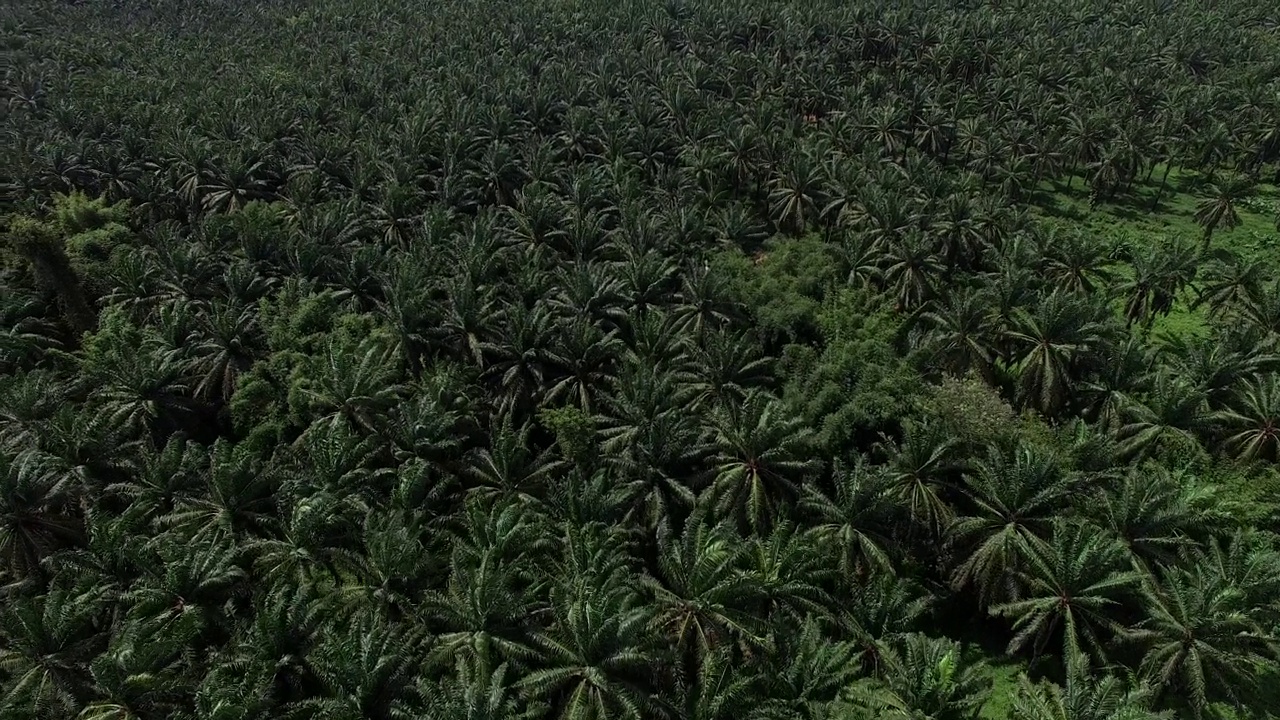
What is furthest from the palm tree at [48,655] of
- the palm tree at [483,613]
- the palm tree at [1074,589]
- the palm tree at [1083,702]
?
the palm tree at [1074,589]

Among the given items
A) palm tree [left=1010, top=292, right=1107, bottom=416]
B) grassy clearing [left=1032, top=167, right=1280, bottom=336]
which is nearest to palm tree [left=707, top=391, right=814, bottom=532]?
palm tree [left=1010, top=292, right=1107, bottom=416]

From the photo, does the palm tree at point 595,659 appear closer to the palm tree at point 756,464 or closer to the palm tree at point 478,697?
the palm tree at point 478,697

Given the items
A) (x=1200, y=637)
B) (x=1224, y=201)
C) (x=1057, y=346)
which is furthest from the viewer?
(x=1224, y=201)

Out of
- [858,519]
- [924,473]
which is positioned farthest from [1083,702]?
[924,473]

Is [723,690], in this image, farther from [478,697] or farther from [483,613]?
[483,613]

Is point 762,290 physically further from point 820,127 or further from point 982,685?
point 820,127

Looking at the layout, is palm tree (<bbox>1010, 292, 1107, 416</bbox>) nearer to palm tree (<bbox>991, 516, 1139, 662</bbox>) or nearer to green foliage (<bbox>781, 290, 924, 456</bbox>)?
green foliage (<bbox>781, 290, 924, 456</bbox>)
